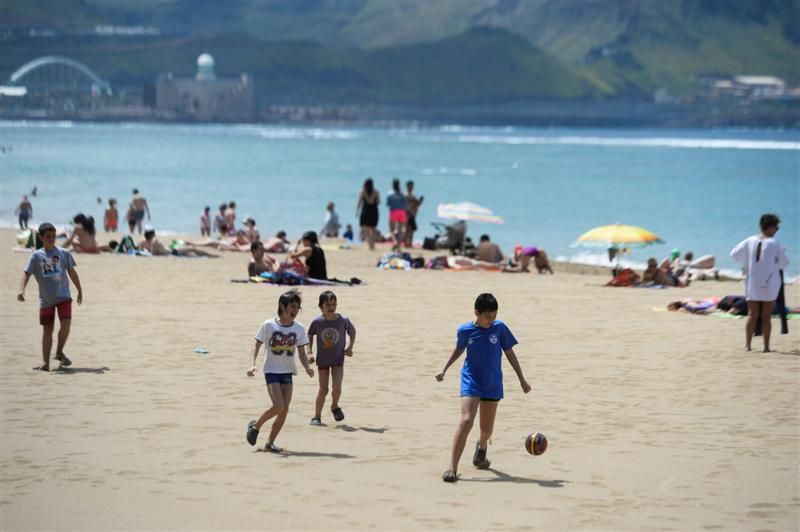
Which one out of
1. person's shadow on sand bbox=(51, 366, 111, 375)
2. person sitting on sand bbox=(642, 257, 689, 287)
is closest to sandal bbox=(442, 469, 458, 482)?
person's shadow on sand bbox=(51, 366, 111, 375)

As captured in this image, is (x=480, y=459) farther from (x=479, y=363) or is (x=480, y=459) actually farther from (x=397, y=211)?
(x=397, y=211)

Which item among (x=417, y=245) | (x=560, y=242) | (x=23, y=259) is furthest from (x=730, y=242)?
(x=23, y=259)

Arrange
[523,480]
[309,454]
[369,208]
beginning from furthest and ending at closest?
1. [369,208]
2. [309,454]
3. [523,480]

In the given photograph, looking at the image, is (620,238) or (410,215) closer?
(620,238)

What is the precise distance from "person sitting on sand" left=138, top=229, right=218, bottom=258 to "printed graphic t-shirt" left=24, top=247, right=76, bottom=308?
12581 millimetres

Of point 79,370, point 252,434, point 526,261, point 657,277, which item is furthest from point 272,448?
point 526,261

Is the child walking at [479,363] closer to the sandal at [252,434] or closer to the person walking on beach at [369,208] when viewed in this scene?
the sandal at [252,434]

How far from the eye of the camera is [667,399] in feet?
38.1

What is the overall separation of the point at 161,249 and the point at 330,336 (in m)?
15.8

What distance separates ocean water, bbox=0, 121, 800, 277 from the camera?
151ft

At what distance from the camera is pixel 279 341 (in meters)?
A: 9.09

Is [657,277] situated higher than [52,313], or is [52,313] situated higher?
[657,277]

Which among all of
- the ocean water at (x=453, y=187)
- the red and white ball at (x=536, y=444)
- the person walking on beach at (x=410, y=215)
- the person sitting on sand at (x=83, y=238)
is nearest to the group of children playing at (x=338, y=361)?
the red and white ball at (x=536, y=444)

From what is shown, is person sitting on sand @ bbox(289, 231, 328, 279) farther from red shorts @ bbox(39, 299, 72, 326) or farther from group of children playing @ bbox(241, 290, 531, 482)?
group of children playing @ bbox(241, 290, 531, 482)
